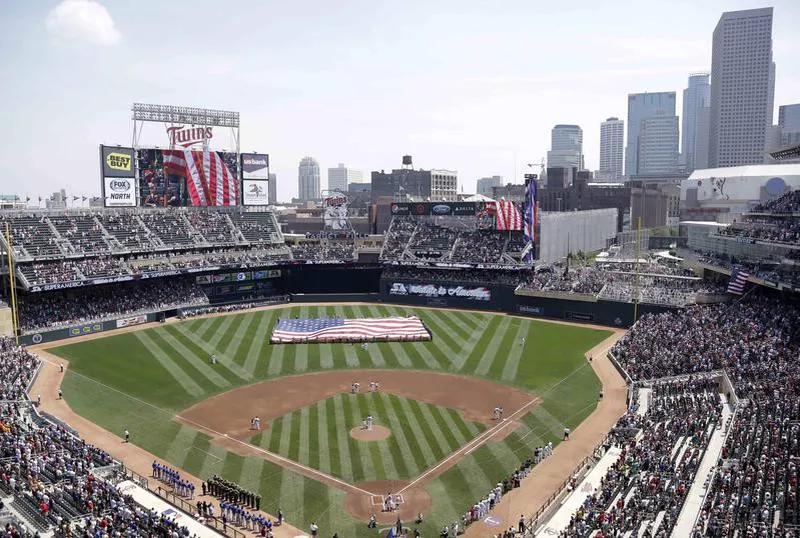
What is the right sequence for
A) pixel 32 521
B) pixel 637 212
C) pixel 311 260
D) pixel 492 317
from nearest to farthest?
pixel 32 521 → pixel 492 317 → pixel 311 260 → pixel 637 212

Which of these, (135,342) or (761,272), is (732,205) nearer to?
(761,272)

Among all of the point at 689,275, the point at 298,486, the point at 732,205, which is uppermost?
the point at 732,205

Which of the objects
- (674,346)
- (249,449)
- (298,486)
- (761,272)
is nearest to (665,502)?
(298,486)

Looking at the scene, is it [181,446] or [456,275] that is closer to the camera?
[181,446]

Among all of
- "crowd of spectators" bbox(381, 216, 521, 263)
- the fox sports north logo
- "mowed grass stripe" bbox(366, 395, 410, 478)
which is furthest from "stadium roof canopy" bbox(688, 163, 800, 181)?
the fox sports north logo

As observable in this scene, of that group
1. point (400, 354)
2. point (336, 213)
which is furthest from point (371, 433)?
point (336, 213)

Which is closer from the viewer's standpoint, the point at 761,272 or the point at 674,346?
the point at 674,346

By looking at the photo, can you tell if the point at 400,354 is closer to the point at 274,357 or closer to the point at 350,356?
the point at 350,356
